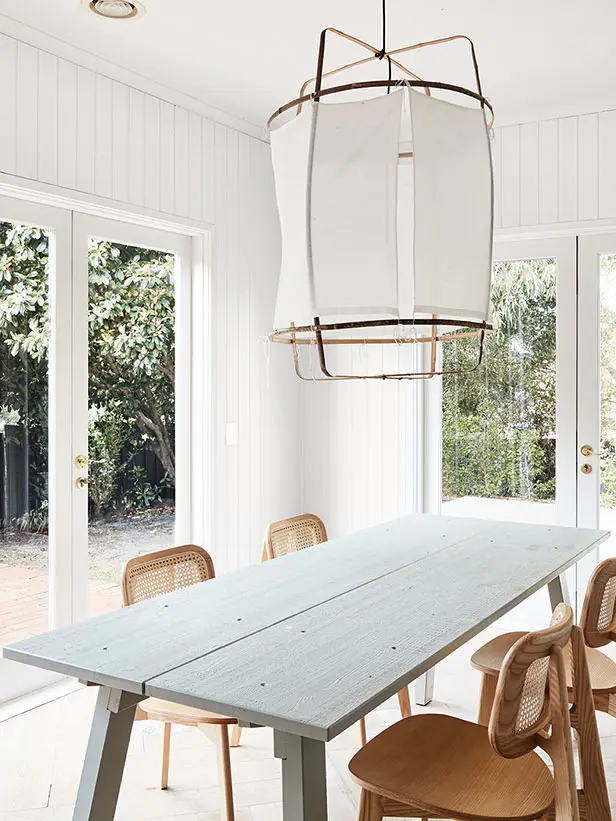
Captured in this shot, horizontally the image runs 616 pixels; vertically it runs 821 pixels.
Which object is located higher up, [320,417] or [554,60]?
[554,60]

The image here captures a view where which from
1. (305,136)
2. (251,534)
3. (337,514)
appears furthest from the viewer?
(337,514)

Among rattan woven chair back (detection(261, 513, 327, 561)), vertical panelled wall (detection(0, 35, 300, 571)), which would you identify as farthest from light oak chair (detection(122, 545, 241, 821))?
vertical panelled wall (detection(0, 35, 300, 571))

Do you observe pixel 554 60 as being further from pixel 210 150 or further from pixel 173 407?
pixel 173 407

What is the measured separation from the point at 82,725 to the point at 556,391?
8.92ft

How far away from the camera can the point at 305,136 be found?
1898 mm

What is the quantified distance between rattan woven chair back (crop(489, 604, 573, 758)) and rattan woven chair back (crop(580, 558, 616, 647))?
49 centimetres

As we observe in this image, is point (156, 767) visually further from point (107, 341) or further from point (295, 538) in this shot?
point (107, 341)

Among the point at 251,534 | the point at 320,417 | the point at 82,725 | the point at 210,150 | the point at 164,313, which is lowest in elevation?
the point at 82,725

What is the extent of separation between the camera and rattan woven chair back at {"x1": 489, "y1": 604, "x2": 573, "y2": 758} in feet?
4.95

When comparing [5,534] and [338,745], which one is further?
[5,534]

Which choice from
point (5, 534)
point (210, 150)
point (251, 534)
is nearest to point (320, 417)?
point (251, 534)

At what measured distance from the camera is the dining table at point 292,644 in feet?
4.75

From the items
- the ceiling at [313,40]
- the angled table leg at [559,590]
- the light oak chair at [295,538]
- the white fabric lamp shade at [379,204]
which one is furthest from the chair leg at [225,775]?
Result: the ceiling at [313,40]

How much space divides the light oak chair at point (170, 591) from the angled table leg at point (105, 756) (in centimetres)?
29
